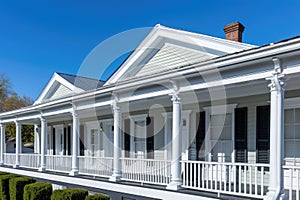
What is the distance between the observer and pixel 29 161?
14195 mm

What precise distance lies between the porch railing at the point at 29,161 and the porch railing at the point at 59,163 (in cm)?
120

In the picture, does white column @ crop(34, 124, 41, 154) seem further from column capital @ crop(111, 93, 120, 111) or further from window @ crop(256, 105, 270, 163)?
window @ crop(256, 105, 270, 163)

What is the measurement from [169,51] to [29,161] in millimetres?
8762

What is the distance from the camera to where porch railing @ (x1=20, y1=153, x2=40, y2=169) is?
45.9ft

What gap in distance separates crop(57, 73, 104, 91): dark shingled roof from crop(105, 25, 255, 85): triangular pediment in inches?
155

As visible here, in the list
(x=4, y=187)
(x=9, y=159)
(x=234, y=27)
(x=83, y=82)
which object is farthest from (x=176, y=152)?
(x=9, y=159)

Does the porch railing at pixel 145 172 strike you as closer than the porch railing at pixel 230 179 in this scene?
No

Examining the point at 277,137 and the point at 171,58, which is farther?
the point at 171,58

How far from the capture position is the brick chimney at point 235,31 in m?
10.8

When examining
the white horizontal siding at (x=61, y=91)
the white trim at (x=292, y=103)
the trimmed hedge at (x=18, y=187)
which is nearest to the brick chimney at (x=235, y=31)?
the white trim at (x=292, y=103)

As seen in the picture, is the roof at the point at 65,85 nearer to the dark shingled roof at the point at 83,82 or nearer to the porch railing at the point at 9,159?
the dark shingled roof at the point at 83,82

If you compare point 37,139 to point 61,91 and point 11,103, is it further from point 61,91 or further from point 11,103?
point 11,103

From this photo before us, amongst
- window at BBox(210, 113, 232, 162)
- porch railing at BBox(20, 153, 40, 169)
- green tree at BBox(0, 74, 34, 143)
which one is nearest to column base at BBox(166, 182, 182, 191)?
window at BBox(210, 113, 232, 162)

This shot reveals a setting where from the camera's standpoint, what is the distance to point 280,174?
5.29 metres
